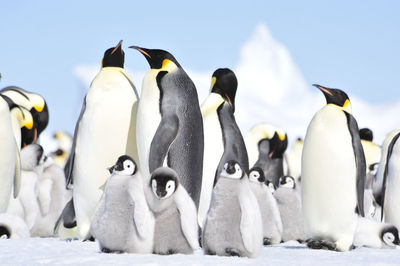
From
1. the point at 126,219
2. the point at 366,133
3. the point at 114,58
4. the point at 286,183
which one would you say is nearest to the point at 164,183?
the point at 126,219

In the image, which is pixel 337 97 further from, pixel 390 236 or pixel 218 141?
pixel 390 236

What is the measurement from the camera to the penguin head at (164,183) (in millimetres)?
4375

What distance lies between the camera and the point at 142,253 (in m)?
4.48

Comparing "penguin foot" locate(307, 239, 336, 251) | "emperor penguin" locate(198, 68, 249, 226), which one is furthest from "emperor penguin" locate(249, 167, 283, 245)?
"penguin foot" locate(307, 239, 336, 251)

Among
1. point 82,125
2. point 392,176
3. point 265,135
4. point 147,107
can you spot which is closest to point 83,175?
point 82,125

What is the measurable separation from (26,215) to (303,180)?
139 inches

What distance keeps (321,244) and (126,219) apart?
2234 mm

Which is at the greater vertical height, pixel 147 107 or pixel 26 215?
pixel 147 107

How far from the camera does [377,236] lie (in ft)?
22.4

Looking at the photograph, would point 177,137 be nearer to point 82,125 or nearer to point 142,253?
point 82,125

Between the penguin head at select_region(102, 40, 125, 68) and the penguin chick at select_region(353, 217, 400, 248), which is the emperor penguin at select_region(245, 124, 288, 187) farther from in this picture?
the penguin head at select_region(102, 40, 125, 68)

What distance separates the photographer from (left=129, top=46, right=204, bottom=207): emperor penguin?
581 centimetres

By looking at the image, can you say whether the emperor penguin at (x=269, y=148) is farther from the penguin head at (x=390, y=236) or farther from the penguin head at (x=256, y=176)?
the penguin head at (x=390, y=236)

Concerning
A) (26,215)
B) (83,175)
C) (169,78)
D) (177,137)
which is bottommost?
(26,215)
